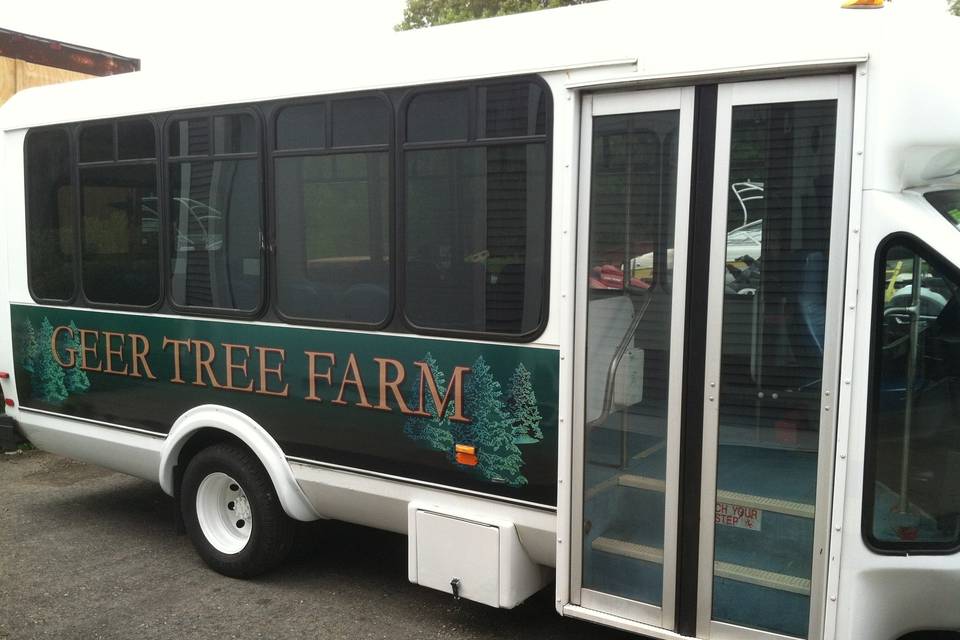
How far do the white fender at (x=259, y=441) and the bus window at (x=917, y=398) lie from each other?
2.72 m

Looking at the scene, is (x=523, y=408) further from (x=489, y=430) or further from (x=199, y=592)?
(x=199, y=592)

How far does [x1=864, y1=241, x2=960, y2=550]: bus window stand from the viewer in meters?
3.05

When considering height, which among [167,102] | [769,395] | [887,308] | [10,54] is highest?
[10,54]

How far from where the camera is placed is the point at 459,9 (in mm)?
21281

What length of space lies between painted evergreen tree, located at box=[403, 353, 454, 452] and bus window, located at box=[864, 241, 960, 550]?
1.71m

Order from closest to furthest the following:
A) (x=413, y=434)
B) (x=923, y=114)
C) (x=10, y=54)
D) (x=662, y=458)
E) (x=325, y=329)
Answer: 1. (x=923, y=114)
2. (x=662, y=458)
3. (x=413, y=434)
4. (x=325, y=329)
5. (x=10, y=54)

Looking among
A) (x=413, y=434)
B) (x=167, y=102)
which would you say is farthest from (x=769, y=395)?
(x=167, y=102)

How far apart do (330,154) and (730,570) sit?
2.56m

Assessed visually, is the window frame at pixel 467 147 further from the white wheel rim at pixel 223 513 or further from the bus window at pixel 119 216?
the bus window at pixel 119 216

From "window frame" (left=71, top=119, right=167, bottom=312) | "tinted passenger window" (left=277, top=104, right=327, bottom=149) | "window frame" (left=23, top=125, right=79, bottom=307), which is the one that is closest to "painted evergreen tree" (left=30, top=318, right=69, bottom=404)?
"window frame" (left=23, top=125, right=79, bottom=307)

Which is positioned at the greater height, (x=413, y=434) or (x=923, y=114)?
(x=923, y=114)

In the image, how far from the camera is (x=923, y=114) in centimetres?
305

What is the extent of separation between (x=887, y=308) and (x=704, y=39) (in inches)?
44.3

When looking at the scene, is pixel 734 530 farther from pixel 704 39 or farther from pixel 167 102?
pixel 167 102
